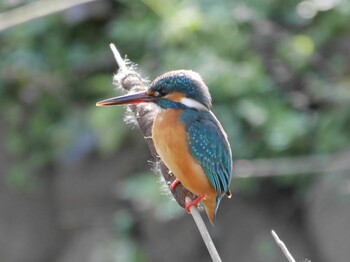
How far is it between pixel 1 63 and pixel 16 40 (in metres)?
0.21

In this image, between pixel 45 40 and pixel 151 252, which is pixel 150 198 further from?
pixel 45 40

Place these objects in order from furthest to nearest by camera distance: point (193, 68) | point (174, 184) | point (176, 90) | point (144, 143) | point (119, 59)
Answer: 1. point (144, 143)
2. point (193, 68)
3. point (174, 184)
4. point (176, 90)
5. point (119, 59)

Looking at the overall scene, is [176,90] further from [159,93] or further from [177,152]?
[177,152]

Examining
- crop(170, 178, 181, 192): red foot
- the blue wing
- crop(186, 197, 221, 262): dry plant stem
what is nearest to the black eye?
the blue wing

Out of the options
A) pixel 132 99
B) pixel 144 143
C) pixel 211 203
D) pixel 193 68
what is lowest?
pixel 144 143

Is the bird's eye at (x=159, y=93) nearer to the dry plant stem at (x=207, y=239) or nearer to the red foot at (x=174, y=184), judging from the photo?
the red foot at (x=174, y=184)

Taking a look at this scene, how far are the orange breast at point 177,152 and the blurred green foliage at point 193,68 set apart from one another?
→ 2.10 m

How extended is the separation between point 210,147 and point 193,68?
2.15m

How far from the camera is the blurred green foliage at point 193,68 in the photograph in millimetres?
4695

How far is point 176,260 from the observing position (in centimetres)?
524

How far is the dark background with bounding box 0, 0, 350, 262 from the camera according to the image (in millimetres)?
4711

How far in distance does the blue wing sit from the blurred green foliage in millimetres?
2078

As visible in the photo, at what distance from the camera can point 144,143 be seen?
5.34 meters

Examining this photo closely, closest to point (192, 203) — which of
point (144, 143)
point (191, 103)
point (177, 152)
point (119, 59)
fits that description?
point (177, 152)
